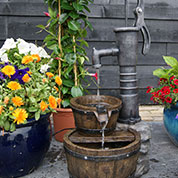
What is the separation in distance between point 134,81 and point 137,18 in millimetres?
430

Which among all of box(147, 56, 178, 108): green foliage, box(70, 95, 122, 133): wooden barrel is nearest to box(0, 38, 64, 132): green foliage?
box(70, 95, 122, 133): wooden barrel

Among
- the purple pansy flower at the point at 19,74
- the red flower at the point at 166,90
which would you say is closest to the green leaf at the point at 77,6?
the purple pansy flower at the point at 19,74

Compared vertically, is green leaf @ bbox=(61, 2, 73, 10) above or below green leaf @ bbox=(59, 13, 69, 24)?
above

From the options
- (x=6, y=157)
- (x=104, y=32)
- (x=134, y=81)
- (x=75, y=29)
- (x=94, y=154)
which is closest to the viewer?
(x=94, y=154)

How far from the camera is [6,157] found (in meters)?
1.31

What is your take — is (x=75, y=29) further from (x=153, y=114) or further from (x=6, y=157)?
(x=153, y=114)

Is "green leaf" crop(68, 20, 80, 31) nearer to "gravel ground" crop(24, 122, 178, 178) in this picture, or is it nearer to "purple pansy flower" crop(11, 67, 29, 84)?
"purple pansy flower" crop(11, 67, 29, 84)

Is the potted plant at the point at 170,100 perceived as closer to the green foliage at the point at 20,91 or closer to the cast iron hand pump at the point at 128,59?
the cast iron hand pump at the point at 128,59

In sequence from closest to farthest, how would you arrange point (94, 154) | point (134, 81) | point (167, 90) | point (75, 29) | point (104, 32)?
point (94, 154) < point (134, 81) < point (167, 90) < point (75, 29) < point (104, 32)

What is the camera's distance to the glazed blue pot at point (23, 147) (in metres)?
1.30

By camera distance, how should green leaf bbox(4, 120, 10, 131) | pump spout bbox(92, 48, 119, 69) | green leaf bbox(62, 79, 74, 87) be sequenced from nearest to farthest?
1. green leaf bbox(4, 120, 10, 131)
2. pump spout bbox(92, 48, 119, 69)
3. green leaf bbox(62, 79, 74, 87)

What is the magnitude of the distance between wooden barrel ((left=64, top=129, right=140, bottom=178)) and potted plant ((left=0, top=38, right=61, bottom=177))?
0.89ft

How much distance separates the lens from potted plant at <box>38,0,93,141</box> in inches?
78.1

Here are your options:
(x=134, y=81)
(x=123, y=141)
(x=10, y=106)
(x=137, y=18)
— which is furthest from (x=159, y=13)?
(x=10, y=106)
